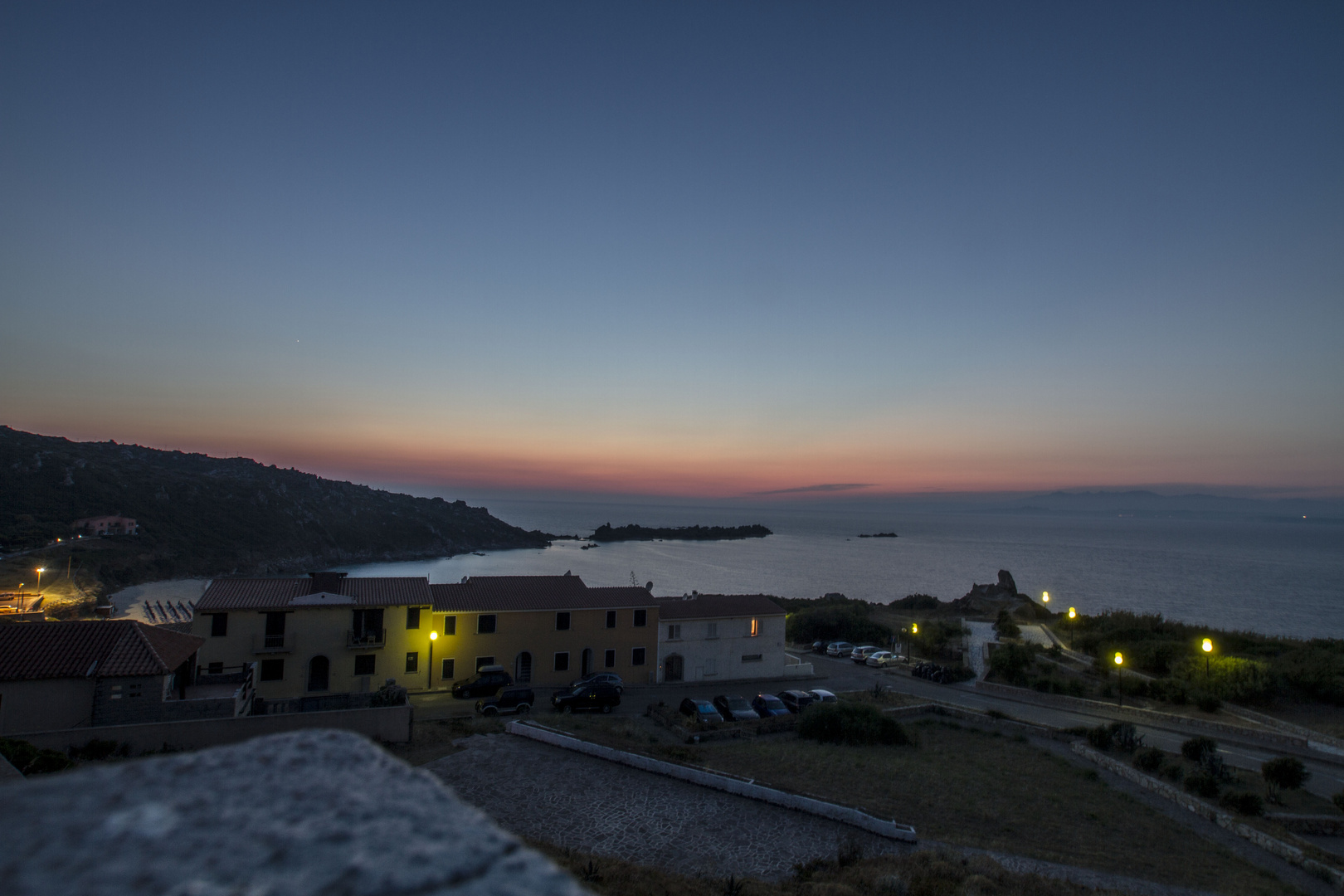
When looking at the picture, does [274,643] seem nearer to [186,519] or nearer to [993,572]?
[186,519]

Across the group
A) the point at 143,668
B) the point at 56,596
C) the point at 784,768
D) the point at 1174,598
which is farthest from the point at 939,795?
the point at 1174,598

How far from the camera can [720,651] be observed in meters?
33.7

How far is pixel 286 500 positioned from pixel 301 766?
144305 millimetres

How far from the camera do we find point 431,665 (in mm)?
29016

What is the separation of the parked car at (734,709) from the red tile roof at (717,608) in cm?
665

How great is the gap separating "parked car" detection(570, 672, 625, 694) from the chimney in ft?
36.3

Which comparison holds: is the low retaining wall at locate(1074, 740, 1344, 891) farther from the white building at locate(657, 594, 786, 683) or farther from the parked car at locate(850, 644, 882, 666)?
the parked car at locate(850, 644, 882, 666)

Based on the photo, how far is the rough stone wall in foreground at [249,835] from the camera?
111 cm

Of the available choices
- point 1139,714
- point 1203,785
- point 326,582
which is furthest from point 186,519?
point 1203,785

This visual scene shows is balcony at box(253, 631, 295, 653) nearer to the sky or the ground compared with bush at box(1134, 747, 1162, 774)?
nearer to the sky

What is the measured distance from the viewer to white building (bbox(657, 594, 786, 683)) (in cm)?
3300

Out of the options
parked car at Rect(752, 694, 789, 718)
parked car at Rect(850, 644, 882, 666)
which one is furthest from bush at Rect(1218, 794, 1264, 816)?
parked car at Rect(850, 644, 882, 666)

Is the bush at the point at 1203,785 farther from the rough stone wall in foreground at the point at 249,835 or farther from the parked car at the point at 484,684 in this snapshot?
the rough stone wall in foreground at the point at 249,835

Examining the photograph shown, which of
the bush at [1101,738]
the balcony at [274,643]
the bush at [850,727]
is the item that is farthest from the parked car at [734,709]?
the balcony at [274,643]
